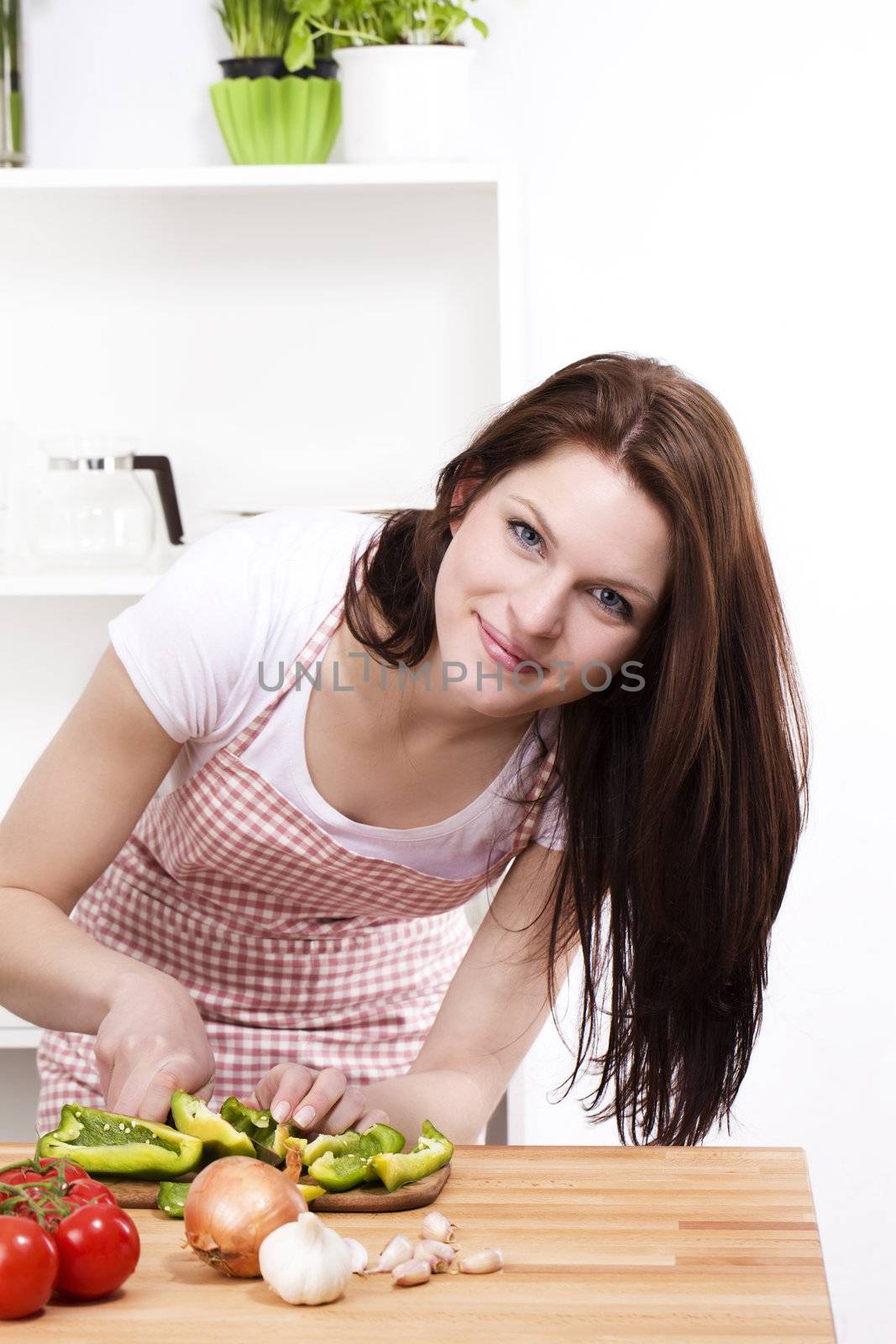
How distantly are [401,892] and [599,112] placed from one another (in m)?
1.22

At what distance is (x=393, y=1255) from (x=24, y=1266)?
0.20 metres

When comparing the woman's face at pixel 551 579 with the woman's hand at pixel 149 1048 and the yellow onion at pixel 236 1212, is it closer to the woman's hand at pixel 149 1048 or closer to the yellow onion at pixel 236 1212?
the woman's hand at pixel 149 1048

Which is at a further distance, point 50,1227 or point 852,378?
point 852,378

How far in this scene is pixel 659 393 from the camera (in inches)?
44.0

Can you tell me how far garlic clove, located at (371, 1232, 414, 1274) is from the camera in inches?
30.8

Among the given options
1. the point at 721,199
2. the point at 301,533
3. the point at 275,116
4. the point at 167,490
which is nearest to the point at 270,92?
the point at 275,116

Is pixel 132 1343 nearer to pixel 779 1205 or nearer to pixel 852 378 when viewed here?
pixel 779 1205

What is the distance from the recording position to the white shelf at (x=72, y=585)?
6.03 ft

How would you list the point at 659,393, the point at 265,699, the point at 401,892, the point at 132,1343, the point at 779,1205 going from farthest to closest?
1. the point at 401,892
2. the point at 265,699
3. the point at 659,393
4. the point at 779,1205
5. the point at 132,1343

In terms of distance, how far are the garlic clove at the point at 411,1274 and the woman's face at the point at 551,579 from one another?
1.53 ft

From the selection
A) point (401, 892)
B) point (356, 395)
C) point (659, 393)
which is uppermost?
point (659, 393)

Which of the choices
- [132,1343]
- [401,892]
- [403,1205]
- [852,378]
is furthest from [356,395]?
[132,1343]

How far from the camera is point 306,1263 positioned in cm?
73

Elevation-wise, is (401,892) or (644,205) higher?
(644,205)
